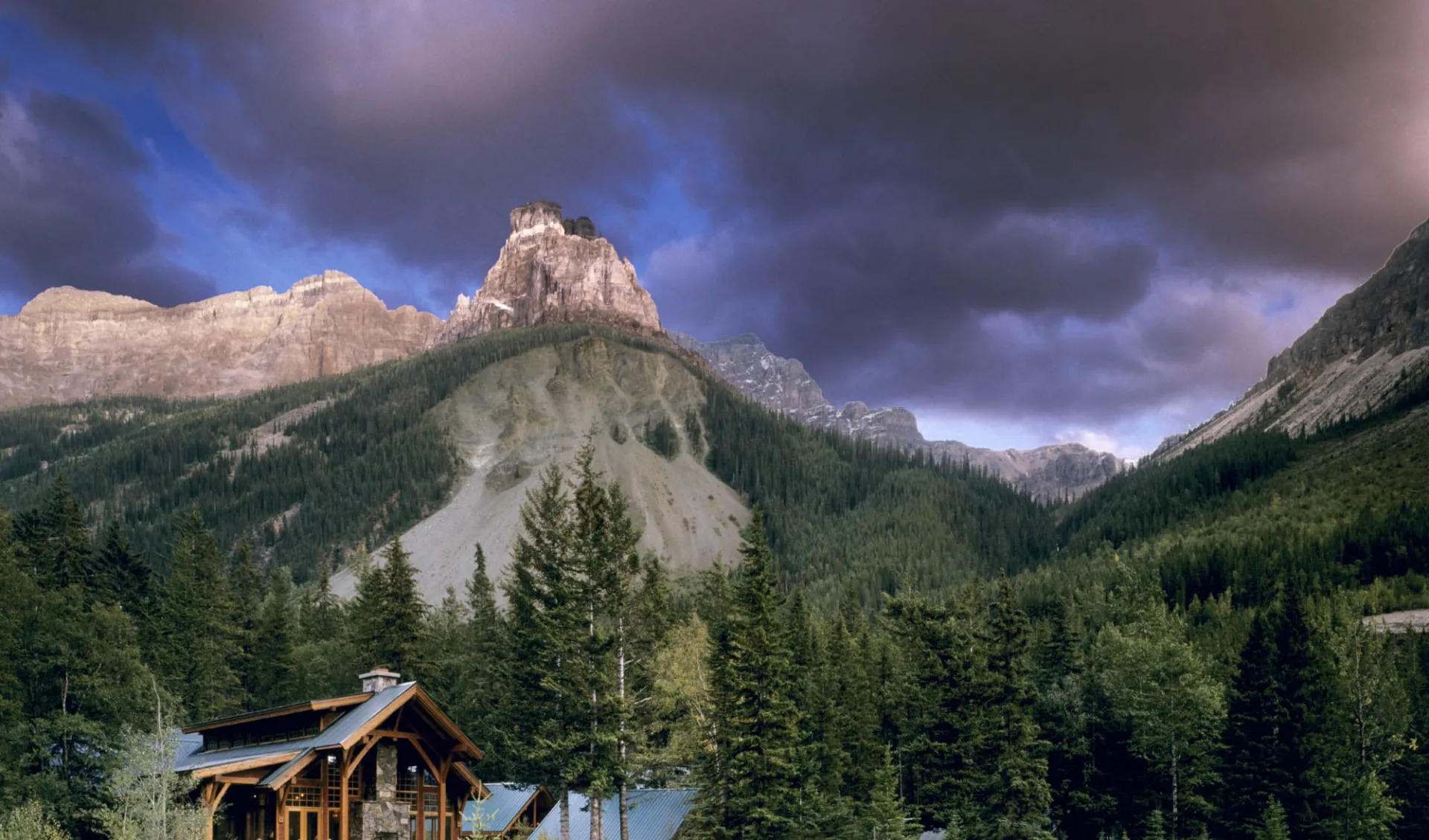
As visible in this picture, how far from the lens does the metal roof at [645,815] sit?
5741 centimetres

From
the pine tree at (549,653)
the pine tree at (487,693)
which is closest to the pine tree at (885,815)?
the pine tree at (549,653)

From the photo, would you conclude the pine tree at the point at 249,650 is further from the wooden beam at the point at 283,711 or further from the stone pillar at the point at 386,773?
the stone pillar at the point at 386,773

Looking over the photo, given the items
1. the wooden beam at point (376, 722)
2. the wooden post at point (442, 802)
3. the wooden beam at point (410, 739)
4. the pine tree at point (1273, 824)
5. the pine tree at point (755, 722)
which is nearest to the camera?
the wooden beam at point (376, 722)

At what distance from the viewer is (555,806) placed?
60.4 meters

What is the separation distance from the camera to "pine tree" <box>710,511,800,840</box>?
48.3 metres

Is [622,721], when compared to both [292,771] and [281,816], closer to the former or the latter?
[292,771]

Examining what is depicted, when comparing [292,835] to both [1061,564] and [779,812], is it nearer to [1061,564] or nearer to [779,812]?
[779,812]

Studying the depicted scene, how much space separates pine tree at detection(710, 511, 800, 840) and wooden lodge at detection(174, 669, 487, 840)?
1020cm

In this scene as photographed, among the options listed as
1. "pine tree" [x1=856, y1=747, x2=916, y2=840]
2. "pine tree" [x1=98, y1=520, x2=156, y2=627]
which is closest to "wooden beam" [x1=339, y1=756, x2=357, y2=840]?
"pine tree" [x1=856, y1=747, x2=916, y2=840]

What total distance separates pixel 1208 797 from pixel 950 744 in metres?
14.1

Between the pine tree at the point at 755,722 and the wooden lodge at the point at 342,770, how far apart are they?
1020 cm

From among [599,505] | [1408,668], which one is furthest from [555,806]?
[1408,668]

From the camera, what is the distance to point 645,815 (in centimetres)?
5891

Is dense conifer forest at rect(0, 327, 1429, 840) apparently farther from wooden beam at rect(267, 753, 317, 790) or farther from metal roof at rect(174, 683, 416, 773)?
wooden beam at rect(267, 753, 317, 790)
